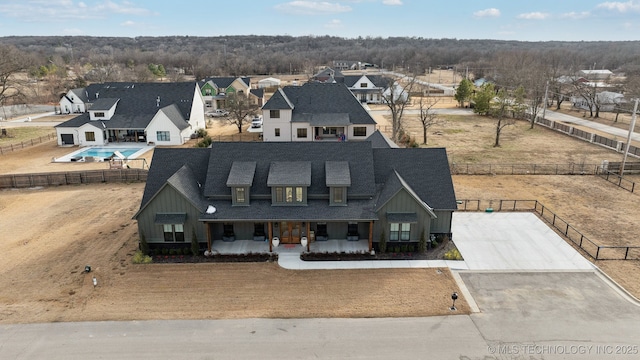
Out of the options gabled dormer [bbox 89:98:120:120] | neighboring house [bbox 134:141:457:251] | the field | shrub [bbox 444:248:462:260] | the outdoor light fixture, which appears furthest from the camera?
gabled dormer [bbox 89:98:120:120]

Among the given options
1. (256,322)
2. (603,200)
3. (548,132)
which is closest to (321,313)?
(256,322)

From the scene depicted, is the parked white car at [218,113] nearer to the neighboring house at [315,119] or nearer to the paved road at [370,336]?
the neighboring house at [315,119]

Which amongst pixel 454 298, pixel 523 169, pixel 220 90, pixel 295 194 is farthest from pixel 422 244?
pixel 220 90

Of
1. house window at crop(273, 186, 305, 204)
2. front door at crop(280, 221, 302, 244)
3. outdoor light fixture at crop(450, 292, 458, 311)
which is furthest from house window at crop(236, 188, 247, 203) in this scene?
outdoor light fixture at crop(450, 292, 458, 311)

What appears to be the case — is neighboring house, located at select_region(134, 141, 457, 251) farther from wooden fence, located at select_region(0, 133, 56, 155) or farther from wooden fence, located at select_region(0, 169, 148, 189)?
wooden fence, located at select_region(0, 133, 56, 155)

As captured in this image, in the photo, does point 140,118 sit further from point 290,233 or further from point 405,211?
point 405,211

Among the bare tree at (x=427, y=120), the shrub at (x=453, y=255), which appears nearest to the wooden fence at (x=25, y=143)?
the bare tree at (x=427, y=120)
